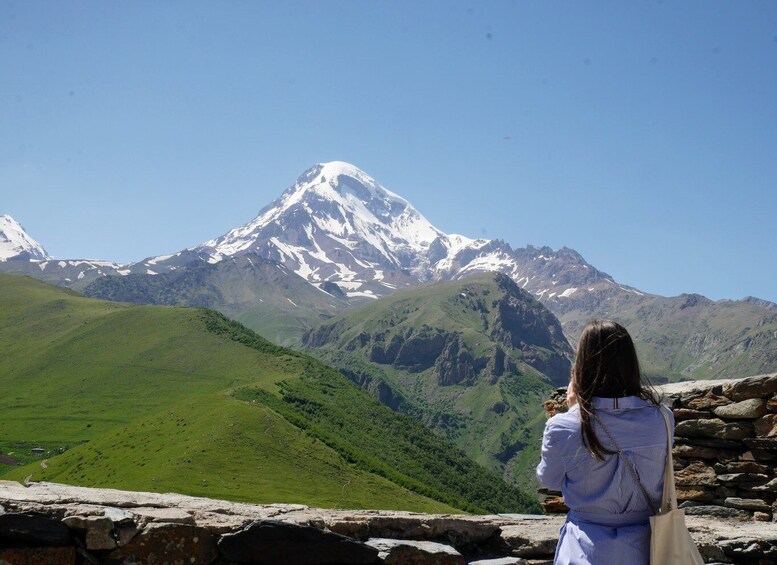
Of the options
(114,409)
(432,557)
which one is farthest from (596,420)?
(114,409)

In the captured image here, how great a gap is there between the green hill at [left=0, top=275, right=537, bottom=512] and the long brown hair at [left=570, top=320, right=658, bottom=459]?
288 ft

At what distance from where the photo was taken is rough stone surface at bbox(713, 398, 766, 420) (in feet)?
34.3

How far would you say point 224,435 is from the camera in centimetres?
11012

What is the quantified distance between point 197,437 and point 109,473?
13.2m

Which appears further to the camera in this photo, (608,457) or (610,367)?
(610,367)

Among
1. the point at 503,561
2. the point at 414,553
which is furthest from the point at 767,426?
the point at 414,553

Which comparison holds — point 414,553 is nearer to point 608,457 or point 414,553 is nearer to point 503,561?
point 503,561

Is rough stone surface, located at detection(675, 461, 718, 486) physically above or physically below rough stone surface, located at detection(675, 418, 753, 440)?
below

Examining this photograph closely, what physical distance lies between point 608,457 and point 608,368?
58cm

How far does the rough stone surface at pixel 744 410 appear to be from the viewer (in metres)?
10.5

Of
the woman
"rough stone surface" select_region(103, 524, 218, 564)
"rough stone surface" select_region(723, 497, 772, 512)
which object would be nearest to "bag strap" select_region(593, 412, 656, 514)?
the woman

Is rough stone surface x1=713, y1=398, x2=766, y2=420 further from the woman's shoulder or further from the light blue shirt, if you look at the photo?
the woman's shoulder

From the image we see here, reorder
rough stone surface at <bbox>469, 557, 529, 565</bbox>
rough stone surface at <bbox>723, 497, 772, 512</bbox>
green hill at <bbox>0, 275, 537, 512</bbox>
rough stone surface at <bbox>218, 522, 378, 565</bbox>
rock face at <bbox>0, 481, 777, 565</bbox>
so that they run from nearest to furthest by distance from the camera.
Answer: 1. rock face at <bbox>0, 481, 777, 565</bbox>
2. rough stone surface at <bbox>218, 522, 378, 565</bbox>
3. rough stone surface at <bbox>469, 557, 529, 565</bbox>
4. rough stone surface at <bbox>723, 497, 772, 512</bbox>
5. green hill at <bbox>0, 275, 537, 512</bbox>

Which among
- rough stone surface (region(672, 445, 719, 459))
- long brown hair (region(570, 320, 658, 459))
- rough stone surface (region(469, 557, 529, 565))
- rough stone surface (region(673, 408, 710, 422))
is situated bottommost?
rough stone surface (region(469, 557, 529, 565))
